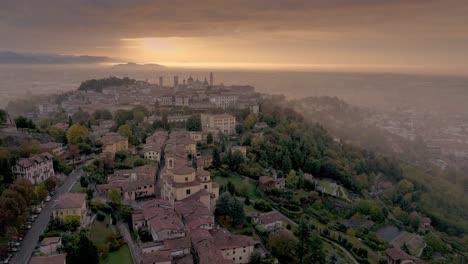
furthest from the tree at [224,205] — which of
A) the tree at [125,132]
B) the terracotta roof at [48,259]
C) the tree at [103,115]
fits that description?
the tree at [103,115]

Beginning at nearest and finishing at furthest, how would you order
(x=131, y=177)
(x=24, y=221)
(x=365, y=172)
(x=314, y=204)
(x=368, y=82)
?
1. (x=24, y=221)
2. (x=131, y=177)
3. (x=314, y=204)
4. (x=365, y=172)
5. (x=368, y=82)

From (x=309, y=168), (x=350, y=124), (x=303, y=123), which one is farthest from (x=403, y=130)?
(x=309, y=168)

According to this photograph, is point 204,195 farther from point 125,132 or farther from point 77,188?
point 125,132

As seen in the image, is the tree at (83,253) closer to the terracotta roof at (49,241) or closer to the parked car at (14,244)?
the terracotta roof at (49,241)

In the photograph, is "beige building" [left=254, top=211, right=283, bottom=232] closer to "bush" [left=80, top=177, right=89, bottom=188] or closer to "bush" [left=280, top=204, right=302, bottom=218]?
"bush" [left=280, top=204, right=302, bottom=218]

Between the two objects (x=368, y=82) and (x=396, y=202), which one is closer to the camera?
(x=396, y=202)

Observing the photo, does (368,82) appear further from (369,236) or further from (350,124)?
(369,236)
